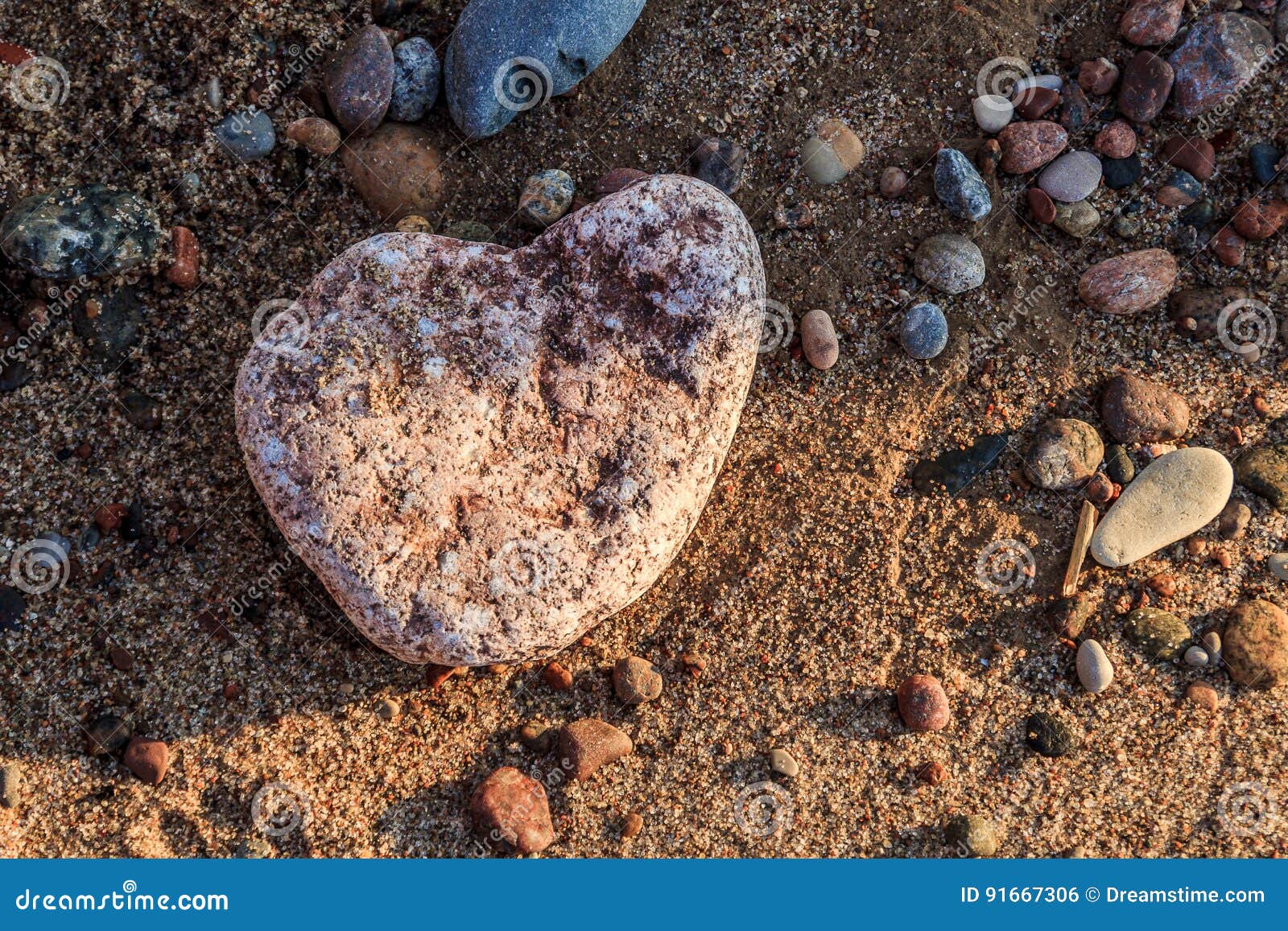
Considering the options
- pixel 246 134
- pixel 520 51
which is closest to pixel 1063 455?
pixel 520 51

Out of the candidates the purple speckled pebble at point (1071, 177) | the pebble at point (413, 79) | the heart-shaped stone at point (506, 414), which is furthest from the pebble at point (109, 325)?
the purple speckled pebble at point (1071, 177)

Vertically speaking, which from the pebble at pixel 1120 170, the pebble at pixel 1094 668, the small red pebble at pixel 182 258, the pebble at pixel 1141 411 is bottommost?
the pebble at pixel 1094 668

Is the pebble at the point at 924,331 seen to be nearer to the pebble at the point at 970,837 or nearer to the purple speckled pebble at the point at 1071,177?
the purple speckled pebble at the point at 1071,177

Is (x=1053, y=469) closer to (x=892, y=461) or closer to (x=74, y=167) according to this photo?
(x=892, y=461)

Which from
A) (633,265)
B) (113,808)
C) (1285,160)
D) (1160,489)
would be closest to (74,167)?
(633,265)

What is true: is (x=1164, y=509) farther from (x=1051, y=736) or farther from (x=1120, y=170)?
(x=1120, y=170)

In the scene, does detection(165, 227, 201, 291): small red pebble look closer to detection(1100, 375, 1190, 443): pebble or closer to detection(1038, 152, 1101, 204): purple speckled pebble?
detection(1038, 152, 1101, 204): purple speckled pebble
